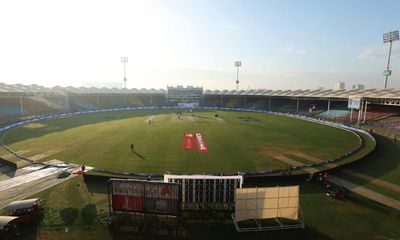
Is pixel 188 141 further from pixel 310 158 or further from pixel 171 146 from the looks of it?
pixel 310 158

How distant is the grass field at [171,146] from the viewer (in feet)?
90.5

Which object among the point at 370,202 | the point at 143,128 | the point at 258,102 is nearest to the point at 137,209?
the point at 370,202

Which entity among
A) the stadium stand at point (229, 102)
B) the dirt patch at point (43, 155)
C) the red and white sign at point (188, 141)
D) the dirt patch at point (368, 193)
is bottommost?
the dirt patch at point (368, 193)

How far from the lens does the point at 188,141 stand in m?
38.9

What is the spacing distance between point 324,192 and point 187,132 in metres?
29.3

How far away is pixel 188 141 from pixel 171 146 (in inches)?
162

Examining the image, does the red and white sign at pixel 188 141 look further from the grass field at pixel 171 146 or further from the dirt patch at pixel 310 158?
the dirt patch at pixel 310 158

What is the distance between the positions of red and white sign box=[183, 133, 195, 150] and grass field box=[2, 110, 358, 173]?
1.12 meters

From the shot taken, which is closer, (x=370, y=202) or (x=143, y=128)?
(x=370, y=202)

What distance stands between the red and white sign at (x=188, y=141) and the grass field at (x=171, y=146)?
1124mm

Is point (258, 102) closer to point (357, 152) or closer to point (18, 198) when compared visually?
point (357, 152)

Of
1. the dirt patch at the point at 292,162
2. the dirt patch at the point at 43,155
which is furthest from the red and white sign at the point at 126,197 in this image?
the dirt patch at the point at 43,155

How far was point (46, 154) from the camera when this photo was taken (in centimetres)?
3156

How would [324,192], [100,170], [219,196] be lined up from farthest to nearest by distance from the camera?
[100,170]
[324,192]
[219,196]
